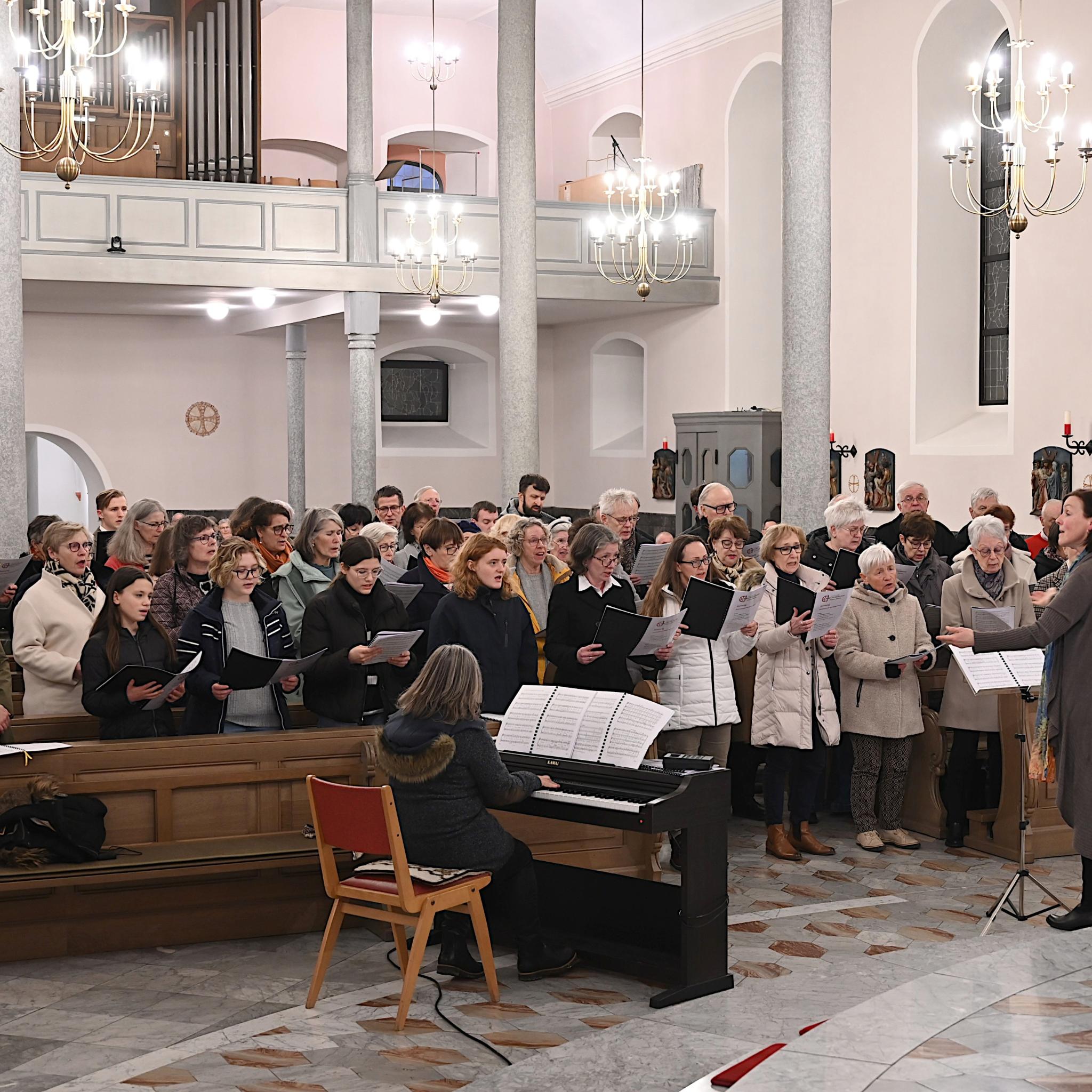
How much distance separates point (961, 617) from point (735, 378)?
31.8ft

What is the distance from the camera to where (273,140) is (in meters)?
18.9

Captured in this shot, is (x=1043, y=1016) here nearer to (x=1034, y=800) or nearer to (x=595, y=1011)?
(x=595, y=1011)

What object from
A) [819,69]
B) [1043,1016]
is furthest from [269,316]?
[1043,1016]

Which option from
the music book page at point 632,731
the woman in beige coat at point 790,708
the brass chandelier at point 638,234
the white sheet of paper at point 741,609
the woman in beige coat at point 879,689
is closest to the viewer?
the music book page at point 632,731

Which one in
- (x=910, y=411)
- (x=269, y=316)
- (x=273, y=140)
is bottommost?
(x=910, y=411)

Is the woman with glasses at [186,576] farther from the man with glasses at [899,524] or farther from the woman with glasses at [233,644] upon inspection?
the man with glasses at [899,524]

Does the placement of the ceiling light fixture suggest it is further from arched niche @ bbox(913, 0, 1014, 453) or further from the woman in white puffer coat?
the woman in white puffer coat

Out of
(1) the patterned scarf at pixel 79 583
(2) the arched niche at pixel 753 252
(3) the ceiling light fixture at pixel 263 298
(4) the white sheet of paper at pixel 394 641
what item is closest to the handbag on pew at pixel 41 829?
(1) the patterned scarf at pixel 79 583

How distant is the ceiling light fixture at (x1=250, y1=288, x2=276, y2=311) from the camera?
15.2 meters

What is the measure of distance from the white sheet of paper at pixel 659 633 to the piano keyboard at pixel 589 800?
1158 millimetres

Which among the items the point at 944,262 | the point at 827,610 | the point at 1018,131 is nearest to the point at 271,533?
the point at 827,610

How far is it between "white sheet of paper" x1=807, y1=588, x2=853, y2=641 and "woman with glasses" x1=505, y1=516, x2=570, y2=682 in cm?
114

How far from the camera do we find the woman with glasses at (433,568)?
6.90 m

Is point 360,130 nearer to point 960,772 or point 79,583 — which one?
point 79,583
